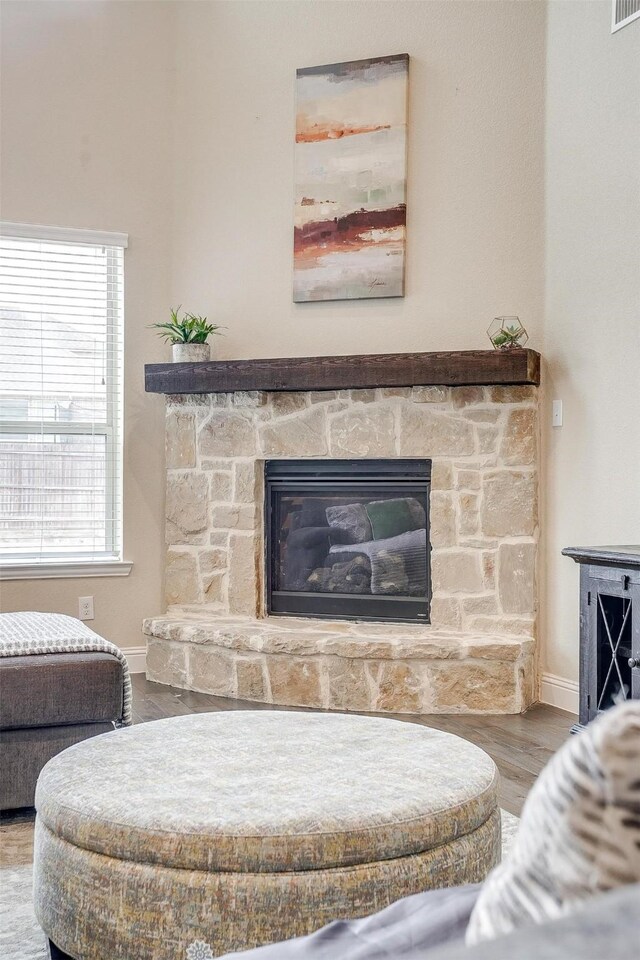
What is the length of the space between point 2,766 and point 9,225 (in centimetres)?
278

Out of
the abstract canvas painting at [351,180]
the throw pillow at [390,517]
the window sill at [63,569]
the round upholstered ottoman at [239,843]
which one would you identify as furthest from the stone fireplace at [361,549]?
the round upholstered ottoman at [239,843]

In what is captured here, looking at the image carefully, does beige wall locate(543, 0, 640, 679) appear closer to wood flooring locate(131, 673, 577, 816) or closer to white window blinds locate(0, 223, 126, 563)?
wood flooring locate(131, 673, 577, 816)

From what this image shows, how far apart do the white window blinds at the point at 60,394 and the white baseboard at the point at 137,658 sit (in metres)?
0.47

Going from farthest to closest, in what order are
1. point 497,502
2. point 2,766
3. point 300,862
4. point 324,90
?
point 324,90 < point 497,502 < point 2,766 < point 300,862

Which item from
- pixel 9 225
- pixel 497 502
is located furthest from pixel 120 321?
pixel 497 502

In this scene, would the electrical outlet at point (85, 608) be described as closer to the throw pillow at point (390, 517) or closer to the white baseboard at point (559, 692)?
the throw pillow at point (390, 517)

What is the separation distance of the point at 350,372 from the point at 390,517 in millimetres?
715

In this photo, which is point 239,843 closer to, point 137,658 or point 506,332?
point 506,332

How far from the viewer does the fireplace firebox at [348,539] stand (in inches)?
167

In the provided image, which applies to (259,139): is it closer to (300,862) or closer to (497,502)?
(497,502)

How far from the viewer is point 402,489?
426cm

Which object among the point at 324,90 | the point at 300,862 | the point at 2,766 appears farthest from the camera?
the point at 324,90

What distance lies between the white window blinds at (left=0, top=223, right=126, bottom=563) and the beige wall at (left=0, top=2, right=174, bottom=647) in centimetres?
9

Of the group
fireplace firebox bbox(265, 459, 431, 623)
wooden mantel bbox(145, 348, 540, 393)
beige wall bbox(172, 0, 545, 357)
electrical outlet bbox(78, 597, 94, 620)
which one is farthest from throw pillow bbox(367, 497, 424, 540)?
electrical outlet bbox(78, 597, 94, 620)
